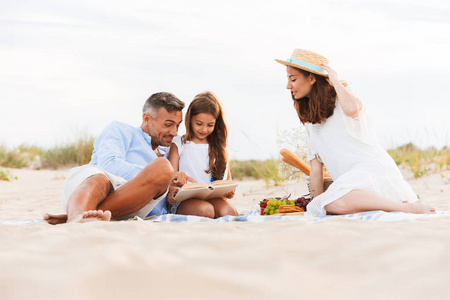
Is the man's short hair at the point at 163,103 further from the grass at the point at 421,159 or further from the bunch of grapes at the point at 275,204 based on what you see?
the grass at the point at 421,159

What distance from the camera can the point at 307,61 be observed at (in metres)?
4.37

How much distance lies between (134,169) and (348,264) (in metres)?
2.36

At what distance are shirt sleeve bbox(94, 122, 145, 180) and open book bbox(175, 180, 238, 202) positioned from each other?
1.35ft

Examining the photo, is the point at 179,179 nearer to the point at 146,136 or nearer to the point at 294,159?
the point at 146,136

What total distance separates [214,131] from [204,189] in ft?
2.71

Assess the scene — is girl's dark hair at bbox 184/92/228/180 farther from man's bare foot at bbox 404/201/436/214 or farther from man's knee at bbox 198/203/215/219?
man's bare foot at bbox 404/201/436/214

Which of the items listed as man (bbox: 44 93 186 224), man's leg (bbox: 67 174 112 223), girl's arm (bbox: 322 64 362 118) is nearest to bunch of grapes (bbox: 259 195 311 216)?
man (bbox: 44 93 186 224)

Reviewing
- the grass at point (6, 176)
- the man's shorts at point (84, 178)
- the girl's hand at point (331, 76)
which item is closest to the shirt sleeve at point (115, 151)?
the man's shorts at point (84, 178)

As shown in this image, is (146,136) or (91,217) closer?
(91,217)

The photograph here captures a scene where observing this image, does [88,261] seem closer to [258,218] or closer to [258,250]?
[258,250]

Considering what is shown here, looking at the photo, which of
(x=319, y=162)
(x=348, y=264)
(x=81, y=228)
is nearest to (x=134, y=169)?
(x=81, y=228)

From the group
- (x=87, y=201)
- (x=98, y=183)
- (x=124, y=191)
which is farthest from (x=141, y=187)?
(x=87, y=201)

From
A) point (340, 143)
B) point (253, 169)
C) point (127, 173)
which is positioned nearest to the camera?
point (127, 173)

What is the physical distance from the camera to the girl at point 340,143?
409 centimetres
